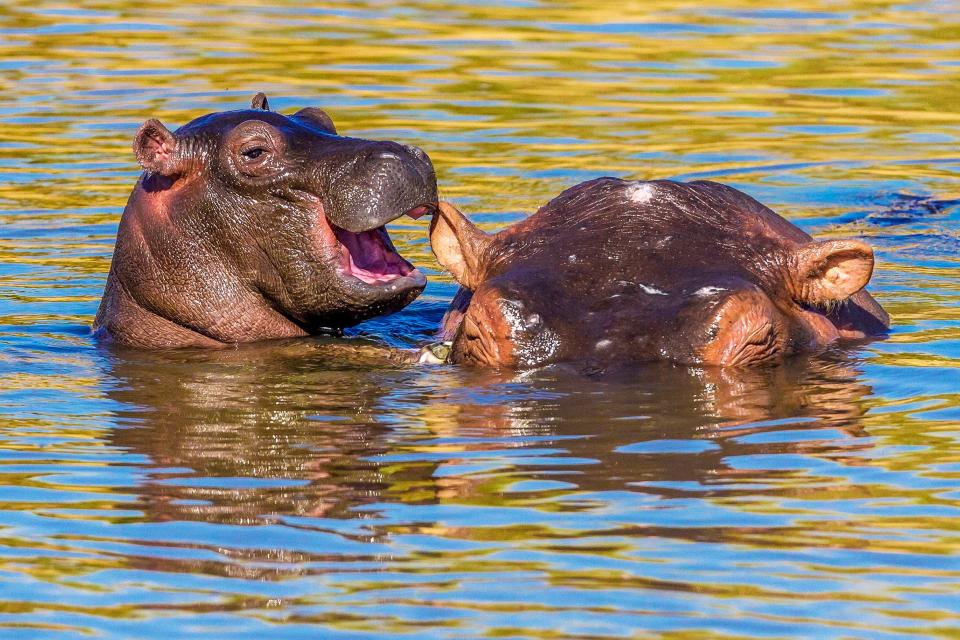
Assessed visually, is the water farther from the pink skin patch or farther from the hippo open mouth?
the pink skin patch

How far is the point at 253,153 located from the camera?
9305mm

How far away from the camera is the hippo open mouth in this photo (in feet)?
30.3

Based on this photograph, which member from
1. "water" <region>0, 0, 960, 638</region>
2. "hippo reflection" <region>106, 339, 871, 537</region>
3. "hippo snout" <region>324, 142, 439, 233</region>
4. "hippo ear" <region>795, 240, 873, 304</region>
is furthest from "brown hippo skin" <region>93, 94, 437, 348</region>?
"hippo ear" <region>795, 240, 873, 304</region>

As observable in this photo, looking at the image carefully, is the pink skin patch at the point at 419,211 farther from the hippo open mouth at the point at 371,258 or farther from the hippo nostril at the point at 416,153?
the hippo nostril at the point at 416,153

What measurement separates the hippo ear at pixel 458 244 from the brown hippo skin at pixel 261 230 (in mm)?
150

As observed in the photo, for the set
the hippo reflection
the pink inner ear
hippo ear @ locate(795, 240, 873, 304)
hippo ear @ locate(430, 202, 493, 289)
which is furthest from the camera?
the pink inner ear

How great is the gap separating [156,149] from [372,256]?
1203 mm

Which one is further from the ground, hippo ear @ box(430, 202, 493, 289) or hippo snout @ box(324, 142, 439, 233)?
hippo snout @ box(324, 142, 439, 233)

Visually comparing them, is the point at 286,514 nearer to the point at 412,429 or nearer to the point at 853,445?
the point at 412,429

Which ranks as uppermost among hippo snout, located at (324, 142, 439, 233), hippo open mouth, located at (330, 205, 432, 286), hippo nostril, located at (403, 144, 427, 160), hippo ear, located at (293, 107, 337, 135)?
hippo ear, located at (293, 107, 337, 135)

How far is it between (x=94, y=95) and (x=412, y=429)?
11713 mm

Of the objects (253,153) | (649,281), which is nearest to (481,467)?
(649,281)

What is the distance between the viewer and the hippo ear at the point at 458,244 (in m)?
9.12

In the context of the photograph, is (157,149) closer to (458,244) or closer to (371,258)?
(371,258)
